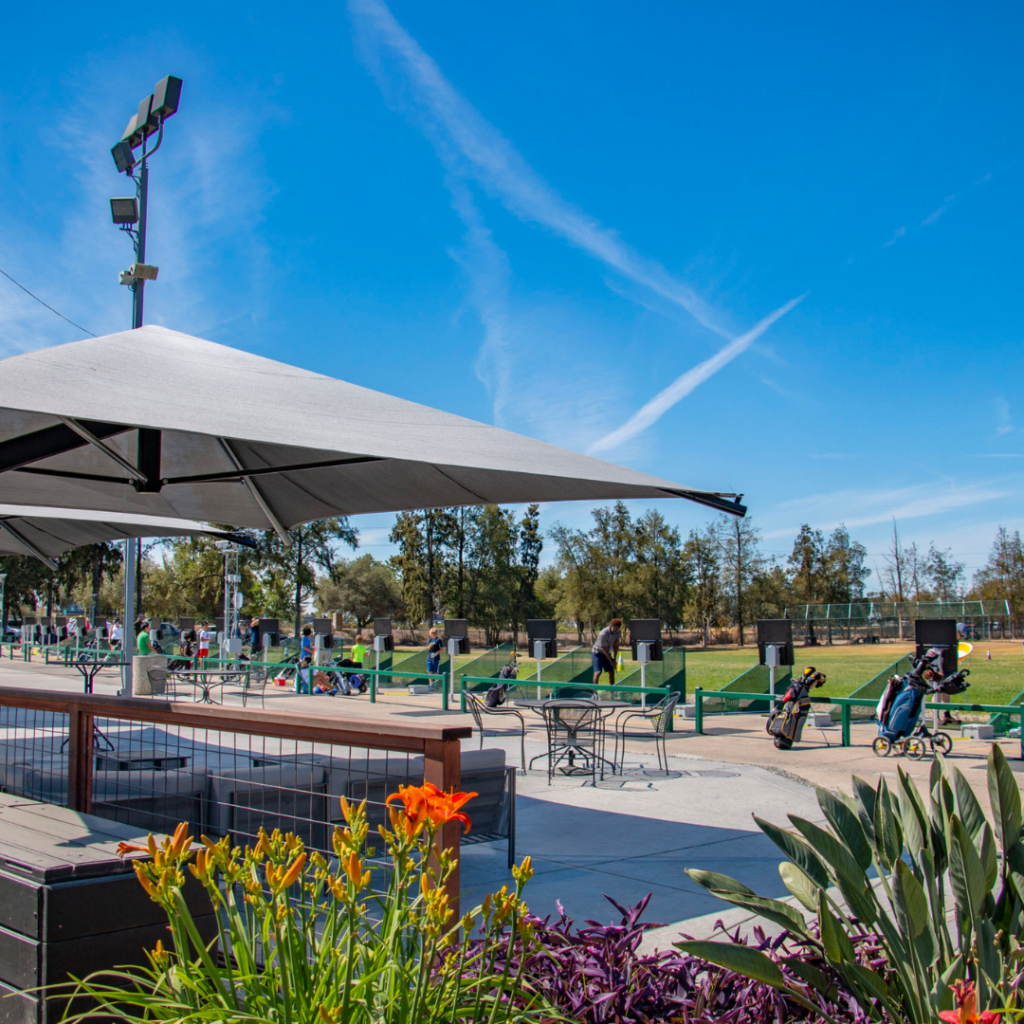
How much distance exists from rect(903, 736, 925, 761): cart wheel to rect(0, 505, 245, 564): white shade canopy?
849 cm

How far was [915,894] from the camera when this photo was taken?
1.88 meters

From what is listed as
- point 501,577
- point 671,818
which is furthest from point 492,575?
point 671,818

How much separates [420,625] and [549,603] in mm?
12133

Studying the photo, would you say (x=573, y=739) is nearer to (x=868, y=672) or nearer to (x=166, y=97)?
(x=166, y=97)

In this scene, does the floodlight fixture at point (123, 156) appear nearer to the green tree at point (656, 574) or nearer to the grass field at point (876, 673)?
the grass field at point (876, 673)

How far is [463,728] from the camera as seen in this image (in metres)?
2.93

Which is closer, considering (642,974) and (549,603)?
(642,974)

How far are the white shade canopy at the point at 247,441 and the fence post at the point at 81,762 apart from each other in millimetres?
1307

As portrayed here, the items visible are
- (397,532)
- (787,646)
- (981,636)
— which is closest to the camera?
(787,646)

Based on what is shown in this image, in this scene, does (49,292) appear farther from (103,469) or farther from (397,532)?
(397,532)

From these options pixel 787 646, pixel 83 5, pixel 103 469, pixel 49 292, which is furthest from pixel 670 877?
pixel 49 292

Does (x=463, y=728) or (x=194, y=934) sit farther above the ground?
(x=463, y=728)

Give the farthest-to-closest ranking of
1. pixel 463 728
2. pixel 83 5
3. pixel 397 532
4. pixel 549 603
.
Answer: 1. pixel 549 603
2. pixel 397 532
3. pixel 83 5
4. pixel 463 728

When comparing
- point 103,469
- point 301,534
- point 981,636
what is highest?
point 301,534
